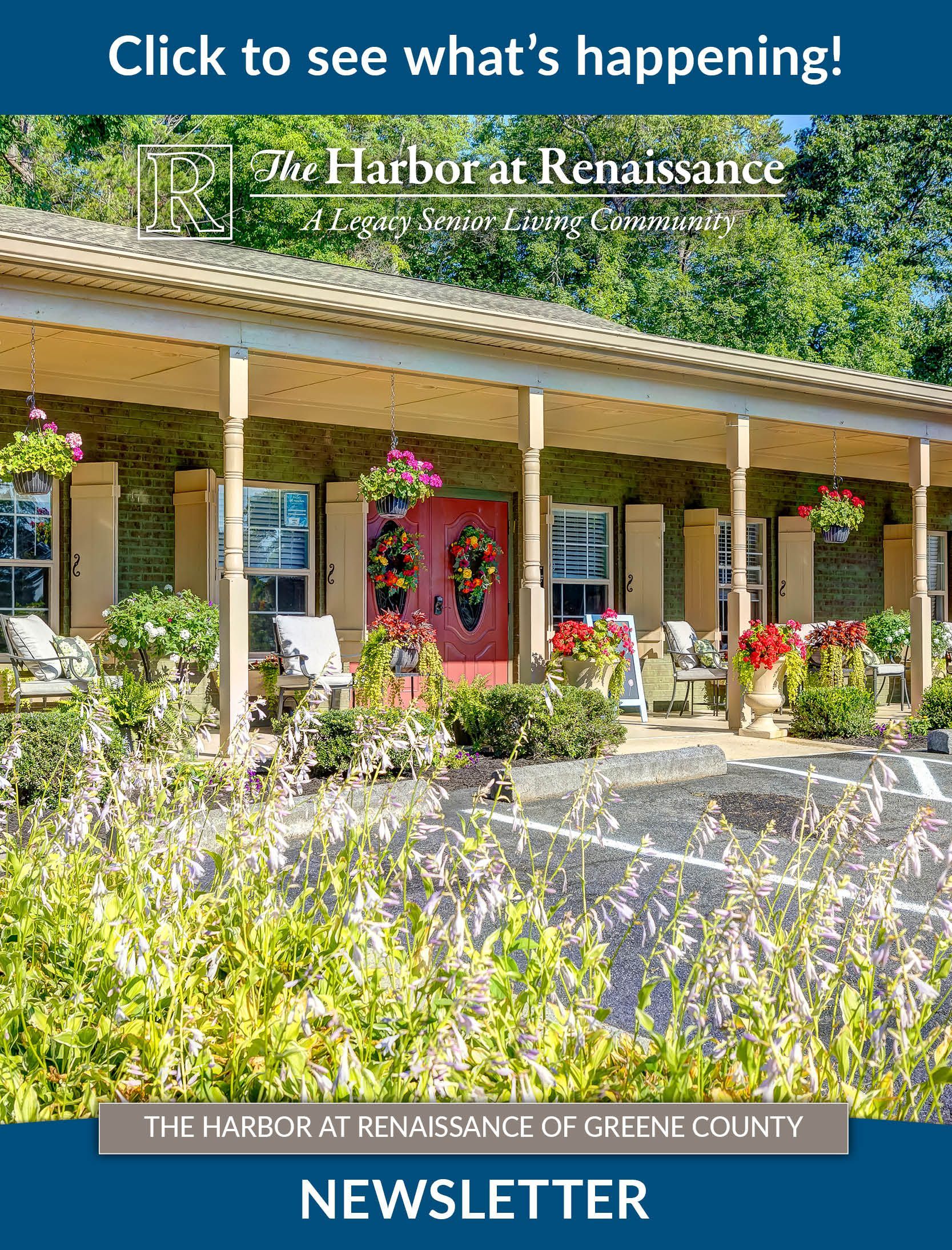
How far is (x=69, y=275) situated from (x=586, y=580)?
741 centimetres

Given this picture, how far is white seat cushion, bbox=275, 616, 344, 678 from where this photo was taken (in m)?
9.52

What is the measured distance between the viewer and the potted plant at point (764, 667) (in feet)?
33.9

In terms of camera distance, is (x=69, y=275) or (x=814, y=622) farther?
(x=814, y=622)

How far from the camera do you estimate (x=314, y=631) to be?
33.3ft

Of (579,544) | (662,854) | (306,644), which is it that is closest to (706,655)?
(579,544)

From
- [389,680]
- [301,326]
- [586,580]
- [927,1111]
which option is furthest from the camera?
[586,580]

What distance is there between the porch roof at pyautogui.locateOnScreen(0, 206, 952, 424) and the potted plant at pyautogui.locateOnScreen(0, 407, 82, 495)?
967 mm

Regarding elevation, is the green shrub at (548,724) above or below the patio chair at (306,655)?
below

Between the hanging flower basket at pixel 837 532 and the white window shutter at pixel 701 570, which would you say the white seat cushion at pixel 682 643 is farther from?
the hanging flower basket at pixel 837 532

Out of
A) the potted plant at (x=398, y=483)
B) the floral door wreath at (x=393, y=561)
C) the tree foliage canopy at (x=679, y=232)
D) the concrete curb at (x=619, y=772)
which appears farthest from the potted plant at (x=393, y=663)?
the tree foliage canopy at (x=679, y=232)

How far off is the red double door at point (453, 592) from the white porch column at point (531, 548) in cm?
244

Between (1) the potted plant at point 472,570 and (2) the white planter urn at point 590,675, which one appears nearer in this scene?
(2) the white planter urn at point 590,675

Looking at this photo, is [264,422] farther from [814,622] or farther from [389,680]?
[814,622]
